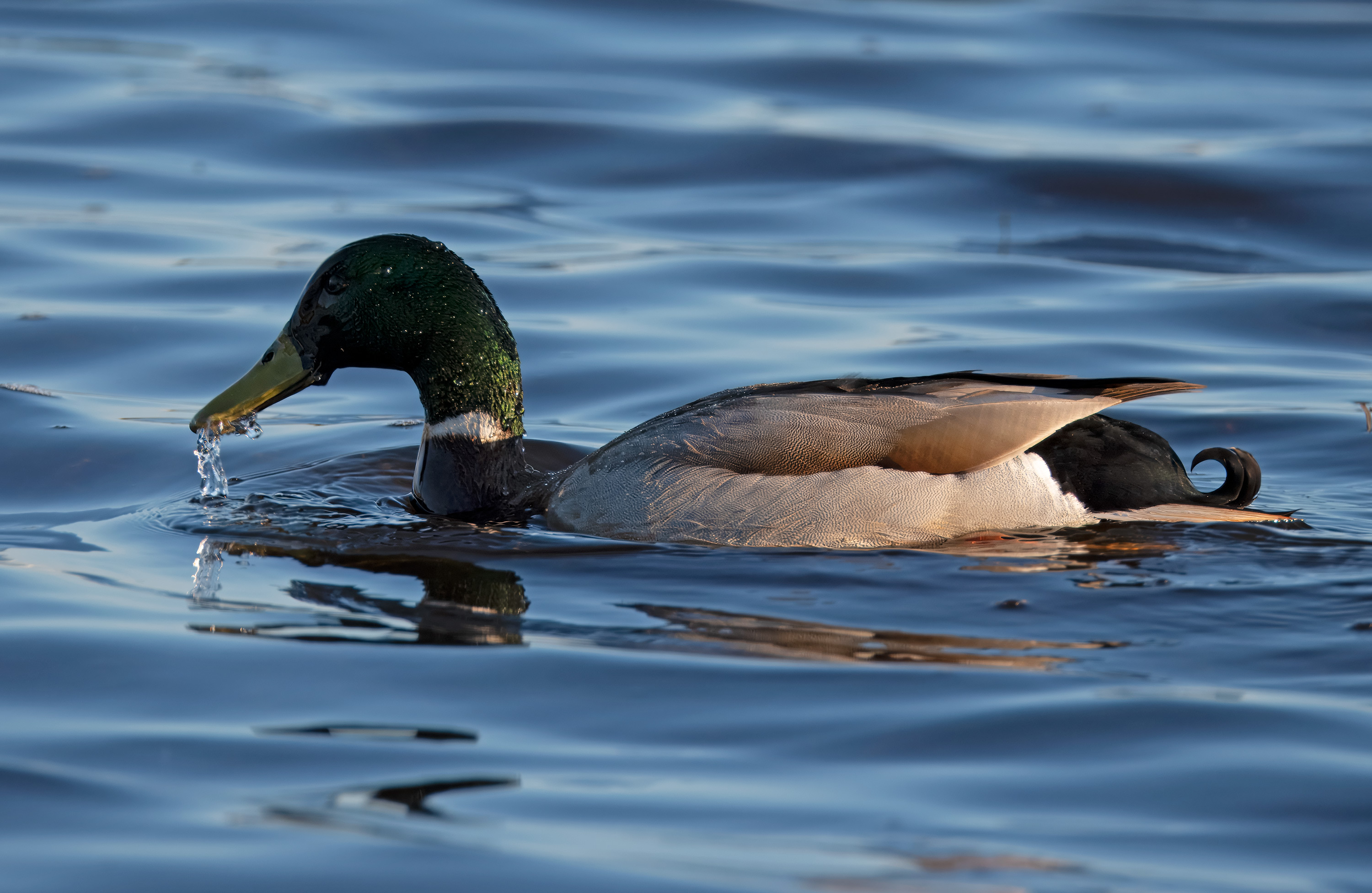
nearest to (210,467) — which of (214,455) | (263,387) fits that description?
(214,455)

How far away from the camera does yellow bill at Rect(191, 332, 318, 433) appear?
19.6 feet

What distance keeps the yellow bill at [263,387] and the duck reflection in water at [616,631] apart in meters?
1.08

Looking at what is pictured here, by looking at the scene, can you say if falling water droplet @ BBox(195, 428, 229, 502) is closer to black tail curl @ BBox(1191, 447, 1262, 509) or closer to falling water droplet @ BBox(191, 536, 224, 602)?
falling water droplet @ BBox(191, 536, 224, 602)

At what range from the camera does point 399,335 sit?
235 inches

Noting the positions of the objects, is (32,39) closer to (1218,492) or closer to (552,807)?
(1218,492)

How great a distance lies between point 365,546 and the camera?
5.48 meters

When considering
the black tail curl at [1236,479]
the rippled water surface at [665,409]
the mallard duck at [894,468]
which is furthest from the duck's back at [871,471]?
the black tail curl at [1236,479]

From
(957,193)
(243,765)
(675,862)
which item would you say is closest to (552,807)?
(675,862)

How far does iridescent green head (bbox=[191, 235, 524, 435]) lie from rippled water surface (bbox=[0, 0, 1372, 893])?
0.42 metres

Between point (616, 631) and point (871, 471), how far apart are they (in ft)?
3.49

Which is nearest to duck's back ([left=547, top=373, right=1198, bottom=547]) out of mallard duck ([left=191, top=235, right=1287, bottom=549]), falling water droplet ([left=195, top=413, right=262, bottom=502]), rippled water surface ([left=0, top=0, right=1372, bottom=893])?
mallard duck ([left=191, top=235, right=1287, bottom=549])

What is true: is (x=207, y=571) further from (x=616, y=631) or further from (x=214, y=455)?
(x=616, y=631)

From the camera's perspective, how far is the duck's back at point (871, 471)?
5.25 metres

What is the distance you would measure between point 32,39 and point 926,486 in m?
11.1
